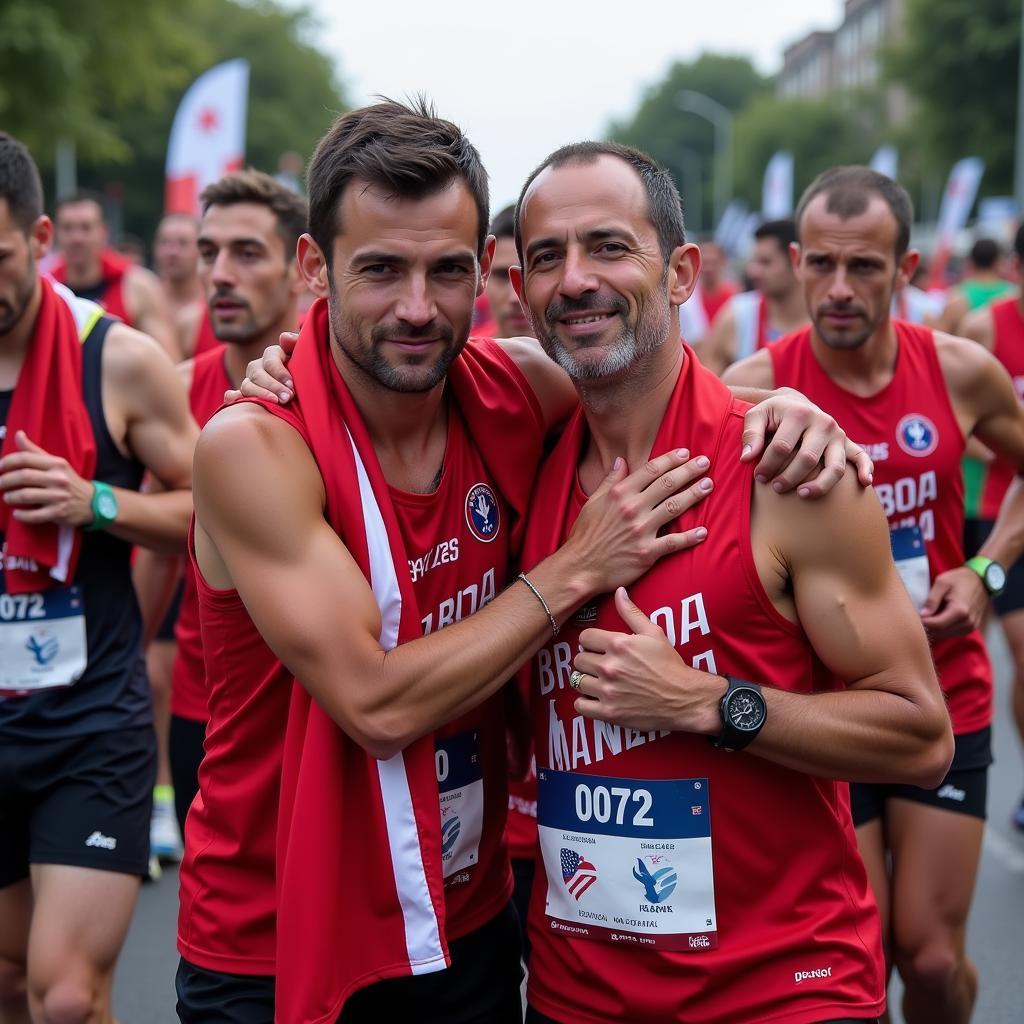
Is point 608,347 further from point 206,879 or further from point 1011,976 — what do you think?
point 1011,976

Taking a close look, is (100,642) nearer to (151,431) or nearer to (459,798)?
(151,431)

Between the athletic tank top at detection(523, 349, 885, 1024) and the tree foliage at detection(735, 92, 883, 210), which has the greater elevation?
the tree foliage at detection(735, 92, 883, 210)

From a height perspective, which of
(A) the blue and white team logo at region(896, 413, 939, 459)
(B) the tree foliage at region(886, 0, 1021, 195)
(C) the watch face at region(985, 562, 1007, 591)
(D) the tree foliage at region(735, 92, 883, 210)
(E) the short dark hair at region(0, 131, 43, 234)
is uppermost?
(D) the tree foliage at region(735, 92, 883, 210)

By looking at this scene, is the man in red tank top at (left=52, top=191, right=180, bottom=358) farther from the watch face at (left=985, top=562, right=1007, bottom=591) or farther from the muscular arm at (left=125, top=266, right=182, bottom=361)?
the watch face at (left=985, top=562, right=1007, bottom=591)

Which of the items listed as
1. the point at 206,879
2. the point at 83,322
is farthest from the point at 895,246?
the point at 206,879

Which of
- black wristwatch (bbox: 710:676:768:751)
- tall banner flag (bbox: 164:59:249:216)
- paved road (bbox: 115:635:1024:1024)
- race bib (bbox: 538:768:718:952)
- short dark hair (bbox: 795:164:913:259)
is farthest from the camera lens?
tall banner flag (bbox: 164:59:249:216)

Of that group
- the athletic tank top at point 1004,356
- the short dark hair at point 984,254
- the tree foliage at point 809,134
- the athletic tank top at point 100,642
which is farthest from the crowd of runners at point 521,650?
the tree foliage at point 809,134

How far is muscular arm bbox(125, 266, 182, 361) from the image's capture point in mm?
8312

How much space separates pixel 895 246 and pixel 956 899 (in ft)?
6.14

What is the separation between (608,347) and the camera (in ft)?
9.41

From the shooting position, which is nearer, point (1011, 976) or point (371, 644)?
point (371, 644)

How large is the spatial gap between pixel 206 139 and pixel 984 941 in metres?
8.93

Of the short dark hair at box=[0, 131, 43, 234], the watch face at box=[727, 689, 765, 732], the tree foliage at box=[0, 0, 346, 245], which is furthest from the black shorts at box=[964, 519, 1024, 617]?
the tree foliage at box=[0, 0, 346, 245]

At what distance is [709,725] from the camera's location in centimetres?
264
